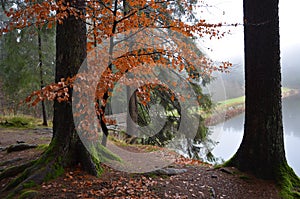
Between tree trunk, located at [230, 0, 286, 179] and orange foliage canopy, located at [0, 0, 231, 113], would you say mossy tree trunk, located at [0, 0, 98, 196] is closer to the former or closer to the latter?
orange foliage canopy, located at [0, 0, 231, 113]

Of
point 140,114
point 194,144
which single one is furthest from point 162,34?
point 194,144

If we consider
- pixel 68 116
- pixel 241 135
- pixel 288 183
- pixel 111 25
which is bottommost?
pixel 241 135

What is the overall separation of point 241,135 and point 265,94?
22.8 feet

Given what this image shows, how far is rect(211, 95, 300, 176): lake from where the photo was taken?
Answer: 724 centimetres

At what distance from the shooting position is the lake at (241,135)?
285 inches

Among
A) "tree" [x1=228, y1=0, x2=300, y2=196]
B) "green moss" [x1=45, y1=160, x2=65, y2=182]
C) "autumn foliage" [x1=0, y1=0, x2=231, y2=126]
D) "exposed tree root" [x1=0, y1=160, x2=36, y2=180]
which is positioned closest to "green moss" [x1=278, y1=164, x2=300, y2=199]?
"tree" [x1=228, y1=0, x2=300, y2=196]

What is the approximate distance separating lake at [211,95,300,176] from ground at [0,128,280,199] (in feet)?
12.6

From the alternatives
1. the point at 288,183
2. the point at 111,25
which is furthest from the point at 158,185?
the point at 111,25

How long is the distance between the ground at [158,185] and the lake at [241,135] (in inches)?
152

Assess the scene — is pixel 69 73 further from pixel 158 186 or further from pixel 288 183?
pixel 288 183

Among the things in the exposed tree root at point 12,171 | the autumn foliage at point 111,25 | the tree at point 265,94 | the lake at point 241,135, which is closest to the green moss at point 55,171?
the exposed tree root at point 12,171

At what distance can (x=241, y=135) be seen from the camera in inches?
390

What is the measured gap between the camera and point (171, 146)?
24.5 ft

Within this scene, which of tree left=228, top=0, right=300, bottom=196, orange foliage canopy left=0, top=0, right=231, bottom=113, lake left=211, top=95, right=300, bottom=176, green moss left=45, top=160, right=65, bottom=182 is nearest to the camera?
green moss left=45, top=160, right=65, bottom=182
